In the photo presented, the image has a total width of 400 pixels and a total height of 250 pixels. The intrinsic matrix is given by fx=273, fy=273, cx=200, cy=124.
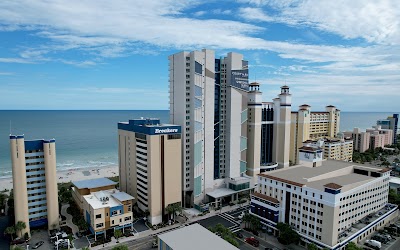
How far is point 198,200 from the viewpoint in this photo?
62.8m

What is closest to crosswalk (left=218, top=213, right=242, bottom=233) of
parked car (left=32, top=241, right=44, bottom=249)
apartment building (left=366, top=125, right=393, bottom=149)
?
parked car (left=32, top=241, right=44, bottom=249)

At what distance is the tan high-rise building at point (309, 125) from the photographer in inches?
3981

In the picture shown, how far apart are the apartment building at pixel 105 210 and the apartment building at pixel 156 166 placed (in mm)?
4511

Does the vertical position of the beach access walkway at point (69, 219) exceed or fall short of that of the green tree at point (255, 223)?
it falls short

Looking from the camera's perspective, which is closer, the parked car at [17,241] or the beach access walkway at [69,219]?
the parked car at [17,241]

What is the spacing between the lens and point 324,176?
5319 cm

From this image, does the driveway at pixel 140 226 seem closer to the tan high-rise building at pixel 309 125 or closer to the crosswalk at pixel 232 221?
the crosswalk at pixel 232 221

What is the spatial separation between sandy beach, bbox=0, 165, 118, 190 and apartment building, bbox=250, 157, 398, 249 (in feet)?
204

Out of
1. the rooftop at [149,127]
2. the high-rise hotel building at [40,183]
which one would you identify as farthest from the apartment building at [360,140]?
the high-rise hotel building at [40,183]

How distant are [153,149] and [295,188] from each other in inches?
1065

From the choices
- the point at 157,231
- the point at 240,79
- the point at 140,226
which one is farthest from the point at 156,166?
the point at 240,79

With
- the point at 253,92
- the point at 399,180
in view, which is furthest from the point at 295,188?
the point at 399,180

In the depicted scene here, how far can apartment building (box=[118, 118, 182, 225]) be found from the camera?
5316 cm

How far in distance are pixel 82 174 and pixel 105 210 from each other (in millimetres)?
55101
